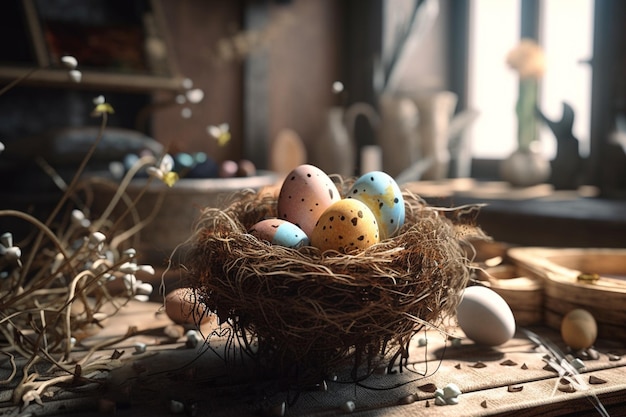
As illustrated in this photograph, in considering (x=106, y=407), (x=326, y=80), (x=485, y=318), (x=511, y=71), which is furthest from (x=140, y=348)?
(x=326, y=80)

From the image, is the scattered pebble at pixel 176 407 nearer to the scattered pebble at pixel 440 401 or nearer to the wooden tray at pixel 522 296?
the scattered pebble at pixel 440 401

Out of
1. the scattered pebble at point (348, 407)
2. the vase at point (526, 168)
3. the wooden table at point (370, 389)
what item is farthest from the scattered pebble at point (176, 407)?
the vase at point (526, 168)

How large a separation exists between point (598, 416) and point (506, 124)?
2160mm

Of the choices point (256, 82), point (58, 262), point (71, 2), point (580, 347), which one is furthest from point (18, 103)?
point (580, 347)

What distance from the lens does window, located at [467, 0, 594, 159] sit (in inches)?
88.9

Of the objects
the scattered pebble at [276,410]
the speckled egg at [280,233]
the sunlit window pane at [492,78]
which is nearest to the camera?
the scattered pebble at [276,410]

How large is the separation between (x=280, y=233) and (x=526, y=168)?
1614 millimetres

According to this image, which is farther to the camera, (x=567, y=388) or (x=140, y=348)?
A: (x=140, y=348)

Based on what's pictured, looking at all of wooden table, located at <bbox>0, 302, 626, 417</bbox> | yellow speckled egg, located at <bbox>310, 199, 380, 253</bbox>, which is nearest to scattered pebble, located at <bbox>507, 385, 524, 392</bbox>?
wooden table, located at <bbox>0, 302, 626, 417</bbox>

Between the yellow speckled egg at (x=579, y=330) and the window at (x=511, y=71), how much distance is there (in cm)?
140

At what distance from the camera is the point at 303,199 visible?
0.81 meters

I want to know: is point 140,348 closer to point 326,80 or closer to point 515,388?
point 515,388

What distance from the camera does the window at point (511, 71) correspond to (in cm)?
226

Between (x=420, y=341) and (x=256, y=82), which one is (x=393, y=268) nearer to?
(x=420, y=341)
